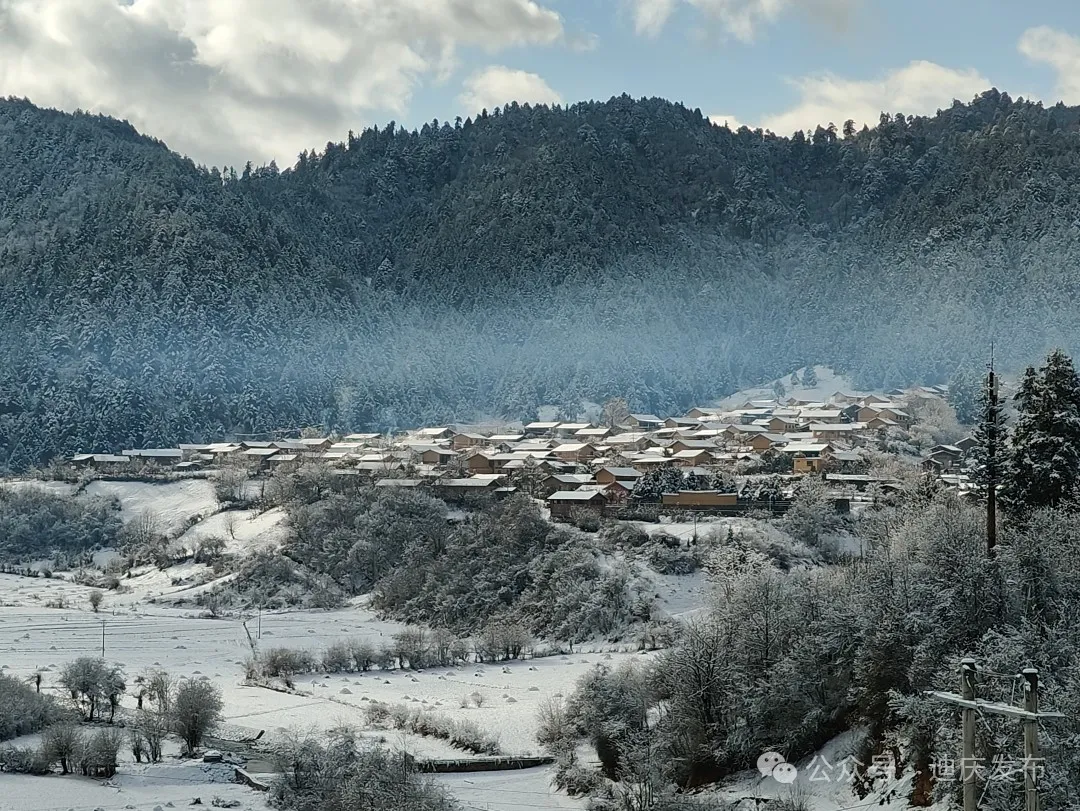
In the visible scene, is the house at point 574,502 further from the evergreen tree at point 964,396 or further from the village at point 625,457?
the evergreen tree at point 964,396

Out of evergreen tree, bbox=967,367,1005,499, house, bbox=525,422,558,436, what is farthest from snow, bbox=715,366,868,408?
evergreen tree, bbox=967,367,1005,499

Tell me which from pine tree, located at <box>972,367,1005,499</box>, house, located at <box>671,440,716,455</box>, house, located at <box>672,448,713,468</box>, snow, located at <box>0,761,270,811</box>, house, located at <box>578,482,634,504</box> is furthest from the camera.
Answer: house, located at <box>671,440,716,455</box>

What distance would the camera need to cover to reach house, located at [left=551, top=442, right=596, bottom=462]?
268ft

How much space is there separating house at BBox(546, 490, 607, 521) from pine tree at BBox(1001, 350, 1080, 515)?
30085mm

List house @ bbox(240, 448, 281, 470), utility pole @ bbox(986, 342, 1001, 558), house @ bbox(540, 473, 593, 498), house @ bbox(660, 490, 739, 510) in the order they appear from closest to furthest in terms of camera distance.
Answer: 1. utility pole @ bbox(986, 342, 1001, 558)
2. house @ bbox(660, 490, 739, 510)
3. house @ bbox(540, 473, 593, 498)
4. house @ bbox(240, 448, 281, 470)

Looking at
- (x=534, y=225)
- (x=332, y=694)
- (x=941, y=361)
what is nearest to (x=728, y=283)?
(x=534, y=225)

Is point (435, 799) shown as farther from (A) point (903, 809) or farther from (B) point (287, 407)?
(B) point (287, 407)

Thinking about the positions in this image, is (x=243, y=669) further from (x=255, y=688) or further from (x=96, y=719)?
(x=96, y=719)

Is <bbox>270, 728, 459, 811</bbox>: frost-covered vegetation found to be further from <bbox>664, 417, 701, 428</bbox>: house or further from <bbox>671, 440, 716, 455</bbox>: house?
<bbox>664, 417, 701, 428</bbox>: house

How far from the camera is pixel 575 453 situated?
82375 millimetres

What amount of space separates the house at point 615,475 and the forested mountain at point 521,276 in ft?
160

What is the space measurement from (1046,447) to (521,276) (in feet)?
398

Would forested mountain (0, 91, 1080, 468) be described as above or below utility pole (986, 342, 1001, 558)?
above

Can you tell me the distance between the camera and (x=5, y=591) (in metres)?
63.9
